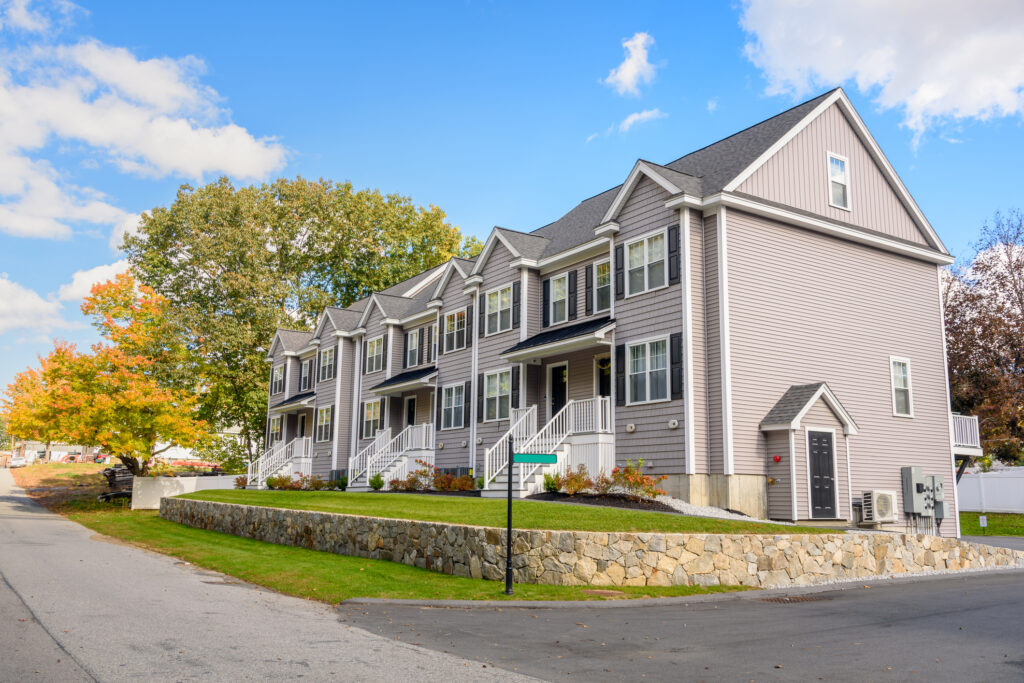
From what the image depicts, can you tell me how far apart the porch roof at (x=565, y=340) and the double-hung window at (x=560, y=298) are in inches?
15.9

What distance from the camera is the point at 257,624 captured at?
33.3 feet

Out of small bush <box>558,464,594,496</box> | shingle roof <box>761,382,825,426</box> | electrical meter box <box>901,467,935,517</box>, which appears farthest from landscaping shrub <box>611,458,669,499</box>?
electrical meter box <box>901,467,935,517</box>

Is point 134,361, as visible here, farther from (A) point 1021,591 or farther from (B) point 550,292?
(A) point 1021,591

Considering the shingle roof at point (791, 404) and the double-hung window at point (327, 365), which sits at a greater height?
the double-hung window at point (327, 365)

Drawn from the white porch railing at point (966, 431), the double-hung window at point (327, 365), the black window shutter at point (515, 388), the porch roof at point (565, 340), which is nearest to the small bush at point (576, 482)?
the porch roof at point (565, 340)

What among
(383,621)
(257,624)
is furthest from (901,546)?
(257,624)

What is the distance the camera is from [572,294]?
24.3 m

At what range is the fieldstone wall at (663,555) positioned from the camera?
43.1 ft

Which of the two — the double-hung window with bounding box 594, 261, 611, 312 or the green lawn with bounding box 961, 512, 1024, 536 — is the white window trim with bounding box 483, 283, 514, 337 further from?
the green lawn with bounding box 961, 512, 1024, 536

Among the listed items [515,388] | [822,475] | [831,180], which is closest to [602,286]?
[515,388]

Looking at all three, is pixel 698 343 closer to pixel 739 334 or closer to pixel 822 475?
pixel 739 334

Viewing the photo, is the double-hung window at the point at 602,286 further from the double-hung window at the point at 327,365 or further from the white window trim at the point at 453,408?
the double-hung window at the point at 327,365

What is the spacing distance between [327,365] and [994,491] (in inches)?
1237

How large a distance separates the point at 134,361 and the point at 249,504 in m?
13.3
